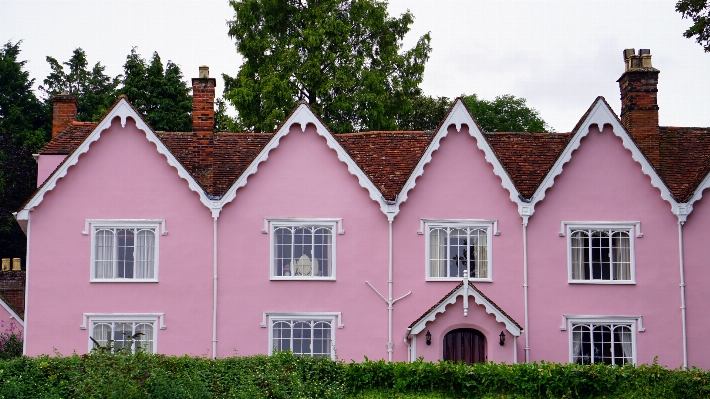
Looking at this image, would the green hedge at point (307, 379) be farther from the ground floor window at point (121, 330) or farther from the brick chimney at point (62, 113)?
the brick chimney at point (62, 113)

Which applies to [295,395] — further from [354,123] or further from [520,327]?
[354,123]

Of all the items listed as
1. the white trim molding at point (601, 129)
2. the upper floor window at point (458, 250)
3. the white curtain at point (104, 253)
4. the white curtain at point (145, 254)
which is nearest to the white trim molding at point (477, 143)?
the white trim molding at point (601, 129)

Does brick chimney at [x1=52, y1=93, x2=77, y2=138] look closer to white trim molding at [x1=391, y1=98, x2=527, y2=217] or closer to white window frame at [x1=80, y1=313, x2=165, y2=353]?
white window frame at [x1=80, y1=313, x2=165, y2=353]

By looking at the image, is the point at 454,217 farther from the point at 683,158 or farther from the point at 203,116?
the point at 203,116

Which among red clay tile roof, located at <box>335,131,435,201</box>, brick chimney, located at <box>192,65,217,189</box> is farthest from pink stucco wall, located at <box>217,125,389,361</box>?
brick chimney, located at <box>192,65,217,189</box>

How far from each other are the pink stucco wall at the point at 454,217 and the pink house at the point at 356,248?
0.05m

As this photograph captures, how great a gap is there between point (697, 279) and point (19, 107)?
1776 inches

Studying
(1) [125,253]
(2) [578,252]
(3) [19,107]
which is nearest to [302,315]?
(1) [125,253]

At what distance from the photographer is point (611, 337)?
29734mm

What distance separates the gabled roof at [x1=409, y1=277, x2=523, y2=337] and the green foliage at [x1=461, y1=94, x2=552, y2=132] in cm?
3713

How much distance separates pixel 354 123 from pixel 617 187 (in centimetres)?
1965

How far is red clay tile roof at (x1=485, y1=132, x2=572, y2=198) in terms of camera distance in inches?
1205

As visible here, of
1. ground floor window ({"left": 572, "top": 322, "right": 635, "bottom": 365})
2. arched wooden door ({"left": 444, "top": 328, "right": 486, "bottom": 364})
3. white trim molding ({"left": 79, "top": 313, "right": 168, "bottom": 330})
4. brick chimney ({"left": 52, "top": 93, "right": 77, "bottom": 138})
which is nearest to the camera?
arched wooden door ({"left": 444, "top": 328, "right": 486, "bottom": 364})

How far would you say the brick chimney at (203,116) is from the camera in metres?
31.7
